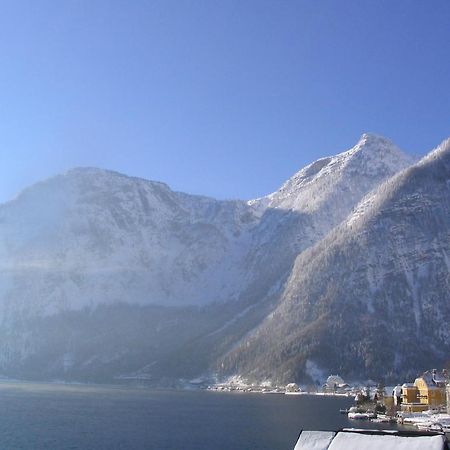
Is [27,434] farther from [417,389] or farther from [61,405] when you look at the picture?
[417,389]

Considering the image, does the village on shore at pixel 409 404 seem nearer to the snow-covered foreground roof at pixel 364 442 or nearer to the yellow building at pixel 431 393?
the yellow building at pixel 431 393

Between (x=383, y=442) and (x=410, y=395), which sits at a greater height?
(x=383, y=442)

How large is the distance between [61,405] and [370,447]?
14326 centimetres

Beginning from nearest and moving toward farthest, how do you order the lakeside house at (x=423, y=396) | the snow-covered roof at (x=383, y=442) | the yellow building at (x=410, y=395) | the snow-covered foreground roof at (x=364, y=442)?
the snow-covered roof at (x=383, y=442) → the snow-covered foreground roof at (x=364, y=442) → the lakeside house at (x=423, y=396) → the yellow building at (x=410, y=395)

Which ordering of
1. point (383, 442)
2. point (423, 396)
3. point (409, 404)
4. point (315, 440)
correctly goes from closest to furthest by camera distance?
point (383, 442) → point (315, 440) → point (409, 404) → point (423, 396)

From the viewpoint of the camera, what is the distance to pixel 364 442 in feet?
173

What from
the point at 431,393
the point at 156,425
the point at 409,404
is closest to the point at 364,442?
the point at 156,425

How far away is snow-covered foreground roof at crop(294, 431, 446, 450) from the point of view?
50.7 meters

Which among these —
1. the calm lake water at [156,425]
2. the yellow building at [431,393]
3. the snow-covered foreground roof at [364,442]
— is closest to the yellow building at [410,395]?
the yellow building at [431,393]

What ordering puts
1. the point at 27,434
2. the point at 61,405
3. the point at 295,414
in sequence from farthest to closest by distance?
1. the point at 61,405
2. the point at 295,414
3. the point at 27,434

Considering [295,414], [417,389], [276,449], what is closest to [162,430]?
[276,449]

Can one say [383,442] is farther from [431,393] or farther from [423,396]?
[423,396]

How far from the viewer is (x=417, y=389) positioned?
176000 mm

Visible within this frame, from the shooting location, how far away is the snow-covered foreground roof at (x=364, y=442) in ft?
166
